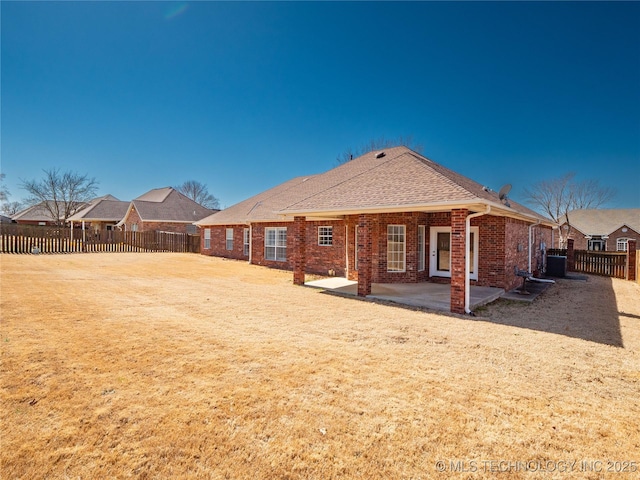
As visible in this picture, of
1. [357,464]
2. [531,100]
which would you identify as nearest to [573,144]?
[531,100]

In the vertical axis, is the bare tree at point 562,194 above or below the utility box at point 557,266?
above

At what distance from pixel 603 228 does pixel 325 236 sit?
139 feet

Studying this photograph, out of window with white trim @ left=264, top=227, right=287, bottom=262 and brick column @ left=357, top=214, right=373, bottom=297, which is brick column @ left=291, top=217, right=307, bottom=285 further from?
window with white trim @ left=264, top=227, right=287, bottom=262

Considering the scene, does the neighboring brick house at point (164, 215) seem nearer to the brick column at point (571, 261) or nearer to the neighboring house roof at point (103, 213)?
the neighboring house roof at point (103, 213)

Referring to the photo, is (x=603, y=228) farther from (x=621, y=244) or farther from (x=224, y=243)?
(x=224, y=243)

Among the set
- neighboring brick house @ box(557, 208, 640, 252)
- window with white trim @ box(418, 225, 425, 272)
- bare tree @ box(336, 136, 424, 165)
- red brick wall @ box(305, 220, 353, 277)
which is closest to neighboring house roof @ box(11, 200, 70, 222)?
bare tree @ box(336, 136, 424, 165)

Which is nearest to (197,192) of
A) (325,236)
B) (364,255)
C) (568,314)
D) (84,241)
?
(84,241)

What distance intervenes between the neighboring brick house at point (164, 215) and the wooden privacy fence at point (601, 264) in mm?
30748

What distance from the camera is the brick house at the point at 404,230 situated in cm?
834

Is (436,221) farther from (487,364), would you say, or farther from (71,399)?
(71,399)

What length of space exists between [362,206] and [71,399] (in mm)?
7605

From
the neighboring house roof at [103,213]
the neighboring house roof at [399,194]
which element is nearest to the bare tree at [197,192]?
the neighboring house roof at [103,213]

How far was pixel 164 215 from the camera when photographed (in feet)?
103

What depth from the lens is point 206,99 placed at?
17.4m
